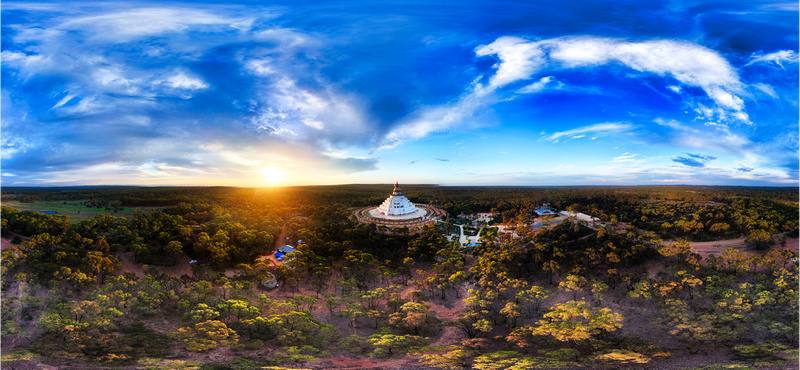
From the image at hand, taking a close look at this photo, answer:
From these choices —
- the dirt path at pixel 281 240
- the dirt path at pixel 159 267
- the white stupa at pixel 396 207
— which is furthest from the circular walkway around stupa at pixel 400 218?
the dirt path at pixel 159 267

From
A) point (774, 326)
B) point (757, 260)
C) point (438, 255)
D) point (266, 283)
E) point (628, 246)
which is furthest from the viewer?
point (438, 255)

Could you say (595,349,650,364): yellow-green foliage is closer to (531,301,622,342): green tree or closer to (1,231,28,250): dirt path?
(531,301,622,342): green tree

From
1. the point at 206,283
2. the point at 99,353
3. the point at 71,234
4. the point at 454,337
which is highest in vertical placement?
the point at 71,234

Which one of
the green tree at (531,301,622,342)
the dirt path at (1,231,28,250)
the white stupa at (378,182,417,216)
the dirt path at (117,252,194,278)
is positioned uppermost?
the white stupa at (378,182,417,216)

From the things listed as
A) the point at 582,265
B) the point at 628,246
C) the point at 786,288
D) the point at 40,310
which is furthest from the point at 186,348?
the point at 786,288

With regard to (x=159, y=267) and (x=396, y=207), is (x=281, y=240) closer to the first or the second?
(x=159, y=267)

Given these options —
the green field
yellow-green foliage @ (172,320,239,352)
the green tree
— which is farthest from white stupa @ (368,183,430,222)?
the green field

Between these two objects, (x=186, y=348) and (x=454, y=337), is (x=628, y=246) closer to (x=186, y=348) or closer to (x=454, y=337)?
(x=454, y=337)

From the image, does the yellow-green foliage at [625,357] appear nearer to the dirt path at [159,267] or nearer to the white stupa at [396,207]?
the dirt path at [159,267]

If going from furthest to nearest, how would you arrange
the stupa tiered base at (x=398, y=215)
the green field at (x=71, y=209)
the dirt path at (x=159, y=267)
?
the stupa tiered base at (x=398, y=215)
the green field at (x=71, y=209)
the dirt path at (x=159, y=267)
